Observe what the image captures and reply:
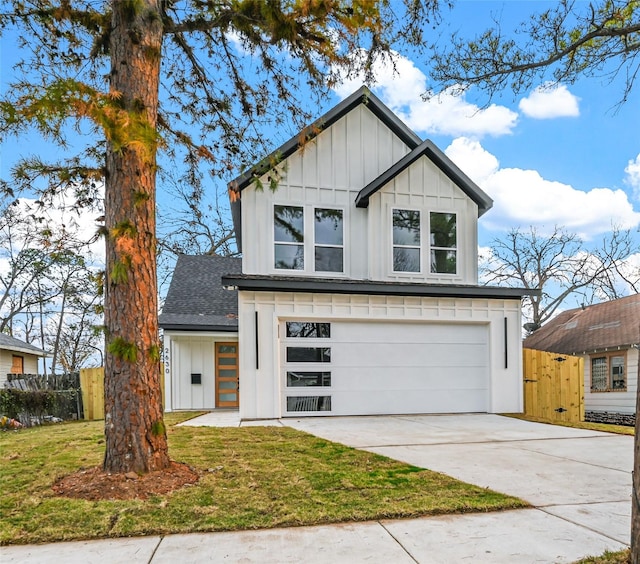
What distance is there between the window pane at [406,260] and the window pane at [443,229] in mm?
566

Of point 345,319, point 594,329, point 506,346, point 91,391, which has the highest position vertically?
point 345,319

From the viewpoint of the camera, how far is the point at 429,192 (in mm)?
11383

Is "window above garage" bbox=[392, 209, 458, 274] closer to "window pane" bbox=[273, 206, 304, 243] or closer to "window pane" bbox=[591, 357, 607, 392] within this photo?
"window pane" bbox=[273, 206, 304, 243]

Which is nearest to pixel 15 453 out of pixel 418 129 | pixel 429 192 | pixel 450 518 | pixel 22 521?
pixel 22 521

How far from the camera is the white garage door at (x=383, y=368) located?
10031 millimetres

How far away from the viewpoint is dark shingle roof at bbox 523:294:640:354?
618 inches

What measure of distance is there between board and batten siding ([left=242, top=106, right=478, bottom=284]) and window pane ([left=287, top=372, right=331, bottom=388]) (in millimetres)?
2200

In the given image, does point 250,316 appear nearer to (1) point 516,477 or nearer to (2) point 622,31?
(1) point 516,477

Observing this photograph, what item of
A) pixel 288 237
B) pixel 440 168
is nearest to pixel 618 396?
pixel 440 168

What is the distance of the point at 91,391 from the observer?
12.1 meters

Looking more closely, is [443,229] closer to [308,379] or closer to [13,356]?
[308,379]

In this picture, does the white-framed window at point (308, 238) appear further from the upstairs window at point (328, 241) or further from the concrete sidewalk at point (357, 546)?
the concrete sidewalk at point (357, 546)

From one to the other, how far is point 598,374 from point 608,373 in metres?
0.60

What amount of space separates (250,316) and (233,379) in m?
3.98
